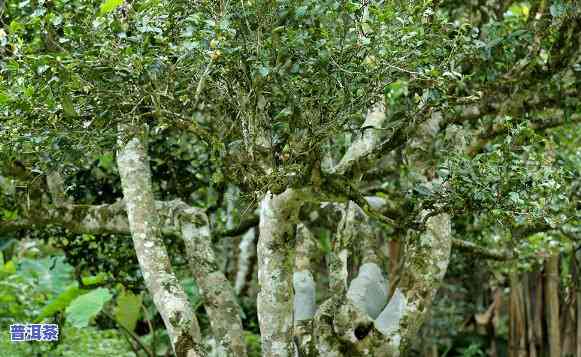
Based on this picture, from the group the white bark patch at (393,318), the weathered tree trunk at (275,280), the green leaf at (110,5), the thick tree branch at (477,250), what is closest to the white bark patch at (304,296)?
the white bark patch at (393,318)

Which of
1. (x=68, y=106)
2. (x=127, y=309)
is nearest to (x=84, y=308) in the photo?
(x=127, y=309)

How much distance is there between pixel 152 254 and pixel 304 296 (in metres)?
1.07

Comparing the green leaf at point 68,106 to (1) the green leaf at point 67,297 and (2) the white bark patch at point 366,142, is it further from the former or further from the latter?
(1) the green leaf at point 67,297

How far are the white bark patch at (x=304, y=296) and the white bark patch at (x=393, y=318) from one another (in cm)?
46

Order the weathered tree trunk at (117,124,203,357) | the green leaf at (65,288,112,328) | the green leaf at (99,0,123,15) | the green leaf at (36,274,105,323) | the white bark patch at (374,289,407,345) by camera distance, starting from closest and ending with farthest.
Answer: the green leaf at (99,0,123,15)
the weathered tree trunk at (117,124,203,357)
the white bark patch at (374,289,407,345)
the green leaf at (65,288,112,328)
the green leaf at (36,274,105,323)

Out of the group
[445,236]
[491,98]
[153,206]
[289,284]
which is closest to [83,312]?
[153,206]

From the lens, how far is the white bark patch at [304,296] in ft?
14.6

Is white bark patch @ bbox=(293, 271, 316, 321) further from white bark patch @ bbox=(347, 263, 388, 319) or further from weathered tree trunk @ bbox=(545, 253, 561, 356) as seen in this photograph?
weathered tree trunk @ bbox=(545, 253, 561, 356)

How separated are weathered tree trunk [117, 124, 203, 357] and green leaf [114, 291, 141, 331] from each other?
2.22 metres

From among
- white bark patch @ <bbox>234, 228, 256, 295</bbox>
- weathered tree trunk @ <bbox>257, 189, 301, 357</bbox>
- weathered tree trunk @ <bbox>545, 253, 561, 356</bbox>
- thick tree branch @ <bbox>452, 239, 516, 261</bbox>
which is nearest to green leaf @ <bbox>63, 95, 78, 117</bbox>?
weathered tree trunk @ <bbox>257, 189, 301, 357</bbox>

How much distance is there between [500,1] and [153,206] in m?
2.96

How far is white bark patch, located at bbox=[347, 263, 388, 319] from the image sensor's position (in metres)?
4.44

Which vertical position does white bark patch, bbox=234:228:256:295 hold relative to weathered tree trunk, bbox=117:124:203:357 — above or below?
above

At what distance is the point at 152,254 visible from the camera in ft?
12.8
